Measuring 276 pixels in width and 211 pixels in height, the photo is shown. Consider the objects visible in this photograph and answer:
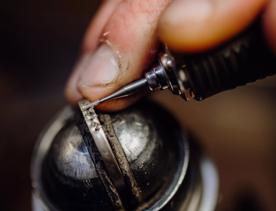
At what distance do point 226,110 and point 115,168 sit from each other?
113 centimetres

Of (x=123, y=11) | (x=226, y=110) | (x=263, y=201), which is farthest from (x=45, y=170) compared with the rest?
(x=226, y=110)

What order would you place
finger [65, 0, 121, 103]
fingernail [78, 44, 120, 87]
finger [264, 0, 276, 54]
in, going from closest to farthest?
finger [264, 0, 276, 54], fingernail [78, 44, 120, 87], finger [65, 0, 121, 103]

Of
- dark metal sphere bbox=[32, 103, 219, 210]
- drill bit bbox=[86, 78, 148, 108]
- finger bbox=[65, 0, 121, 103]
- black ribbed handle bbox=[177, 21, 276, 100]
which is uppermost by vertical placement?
finger bbox=[65, 0, 121, 103]

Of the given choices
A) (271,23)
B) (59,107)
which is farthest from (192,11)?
(59,107)

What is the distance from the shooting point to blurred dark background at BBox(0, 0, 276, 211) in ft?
5.48

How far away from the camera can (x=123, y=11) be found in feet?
3.38

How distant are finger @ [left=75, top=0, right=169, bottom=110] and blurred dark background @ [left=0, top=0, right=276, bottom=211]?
757 millimetres

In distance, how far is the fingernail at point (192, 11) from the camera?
2.57 ft

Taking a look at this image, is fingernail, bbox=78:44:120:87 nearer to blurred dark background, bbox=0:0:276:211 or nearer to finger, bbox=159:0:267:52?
finger, bbox=159:0:267:52

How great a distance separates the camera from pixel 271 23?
768mm

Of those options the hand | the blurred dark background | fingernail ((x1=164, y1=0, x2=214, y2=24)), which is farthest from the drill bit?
the blurred dark background

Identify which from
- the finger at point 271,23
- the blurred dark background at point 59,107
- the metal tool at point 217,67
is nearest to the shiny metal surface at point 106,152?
the metal tool at point 217,67

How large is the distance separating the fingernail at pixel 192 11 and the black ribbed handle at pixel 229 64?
0.22 feet

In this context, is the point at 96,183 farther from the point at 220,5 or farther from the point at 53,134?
the point at 220,5
